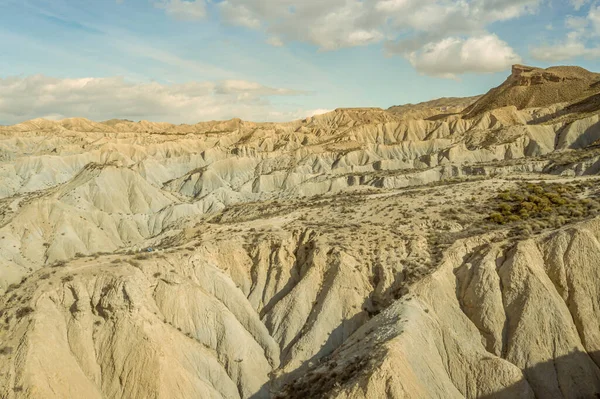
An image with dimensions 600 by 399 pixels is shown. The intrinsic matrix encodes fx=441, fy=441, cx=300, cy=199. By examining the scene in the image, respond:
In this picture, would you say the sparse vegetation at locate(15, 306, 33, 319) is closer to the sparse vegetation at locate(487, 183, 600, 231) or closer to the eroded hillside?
the eroded hillside

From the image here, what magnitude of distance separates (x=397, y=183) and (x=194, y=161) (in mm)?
61683

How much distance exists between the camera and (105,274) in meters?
21.6

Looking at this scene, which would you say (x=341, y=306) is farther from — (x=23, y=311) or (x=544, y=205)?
(x=544, y=205)

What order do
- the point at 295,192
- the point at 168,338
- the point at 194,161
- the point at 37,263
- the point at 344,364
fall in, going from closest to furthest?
the point at 344,364 → the point at 168,338 → the point at 37,263 → the point at 295,192 → the point at 194,161

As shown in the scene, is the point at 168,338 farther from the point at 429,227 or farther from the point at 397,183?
the point at 397,183

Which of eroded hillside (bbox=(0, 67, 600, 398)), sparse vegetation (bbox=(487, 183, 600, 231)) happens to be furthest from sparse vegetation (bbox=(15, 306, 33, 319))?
sparse vegetation (bbox=(487, 183, 600, 231))

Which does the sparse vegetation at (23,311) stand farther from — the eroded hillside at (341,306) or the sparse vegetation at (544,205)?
the sparse vegetation at (544,205)

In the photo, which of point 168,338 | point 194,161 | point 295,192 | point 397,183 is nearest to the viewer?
point 168,338

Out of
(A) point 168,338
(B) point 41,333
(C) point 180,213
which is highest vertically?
(B) point 41,333

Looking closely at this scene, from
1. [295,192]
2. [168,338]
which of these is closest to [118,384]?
Result: [168,338]

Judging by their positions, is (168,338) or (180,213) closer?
(168,338)

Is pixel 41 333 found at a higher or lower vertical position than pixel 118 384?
higher

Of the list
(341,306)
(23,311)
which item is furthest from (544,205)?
(23,311)

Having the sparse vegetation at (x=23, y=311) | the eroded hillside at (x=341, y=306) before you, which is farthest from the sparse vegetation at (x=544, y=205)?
the sparse vegetation at (x=23, y=311)
